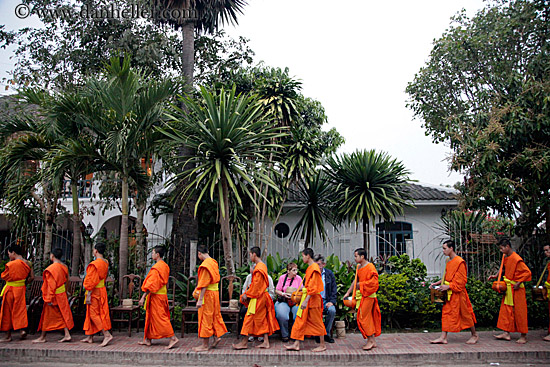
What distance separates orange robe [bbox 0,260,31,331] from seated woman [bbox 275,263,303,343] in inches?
175

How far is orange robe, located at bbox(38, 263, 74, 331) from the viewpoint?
313 inches

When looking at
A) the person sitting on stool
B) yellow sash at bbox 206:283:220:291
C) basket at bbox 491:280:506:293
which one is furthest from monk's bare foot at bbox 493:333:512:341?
yellow sash at bbox 206:283:220:291

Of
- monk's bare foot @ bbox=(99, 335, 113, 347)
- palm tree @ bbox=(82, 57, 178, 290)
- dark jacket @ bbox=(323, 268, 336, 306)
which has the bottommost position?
monk's bare foot @ bbox=(99, 335, 113, 347)

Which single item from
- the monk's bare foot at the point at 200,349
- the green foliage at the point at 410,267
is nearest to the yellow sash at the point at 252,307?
the monk's bare foot at the point at 200,349

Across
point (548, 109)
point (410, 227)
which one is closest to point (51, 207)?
point (548, 109)

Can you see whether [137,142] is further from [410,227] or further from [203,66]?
[410,227]

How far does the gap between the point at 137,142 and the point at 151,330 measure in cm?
380

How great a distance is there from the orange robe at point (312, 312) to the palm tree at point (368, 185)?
524 centimetres

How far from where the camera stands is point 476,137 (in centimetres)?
1016

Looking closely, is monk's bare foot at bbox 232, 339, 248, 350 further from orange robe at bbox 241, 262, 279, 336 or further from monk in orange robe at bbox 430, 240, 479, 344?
monk in orange robe at bbox 430, 240, 479, 344

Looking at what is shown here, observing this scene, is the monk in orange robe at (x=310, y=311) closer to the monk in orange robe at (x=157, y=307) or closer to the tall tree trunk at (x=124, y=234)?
the monk in orange robe at (x=157, y=307)

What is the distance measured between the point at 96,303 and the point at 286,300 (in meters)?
3.25

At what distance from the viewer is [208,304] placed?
737cm

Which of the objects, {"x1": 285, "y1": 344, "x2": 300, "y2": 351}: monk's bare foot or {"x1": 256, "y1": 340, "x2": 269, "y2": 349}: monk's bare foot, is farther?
{"x1": 256, "y1": 340, "x2": 269, "y2": 349}: monk's bare foot
